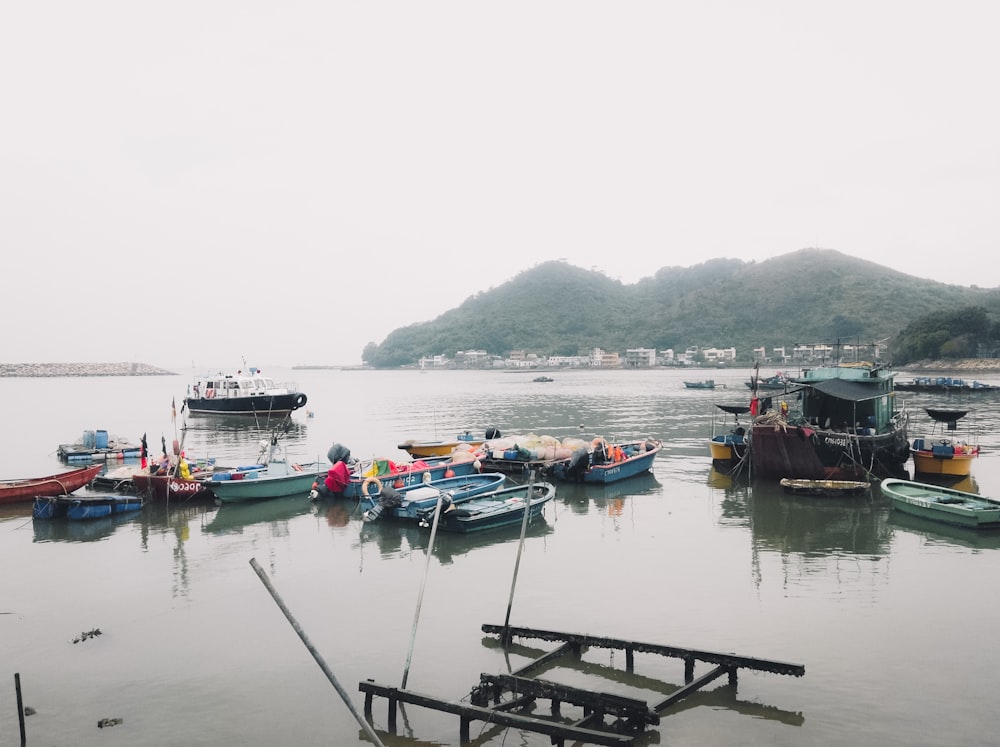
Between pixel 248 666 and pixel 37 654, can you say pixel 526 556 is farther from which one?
pixel 37 654

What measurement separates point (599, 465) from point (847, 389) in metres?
9.81

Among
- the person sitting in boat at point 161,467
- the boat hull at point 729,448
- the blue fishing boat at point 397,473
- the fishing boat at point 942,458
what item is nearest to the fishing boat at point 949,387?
the fishing boat at point 942,458

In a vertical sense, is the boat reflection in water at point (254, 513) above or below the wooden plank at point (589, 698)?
below

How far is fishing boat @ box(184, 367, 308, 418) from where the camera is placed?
5841cm

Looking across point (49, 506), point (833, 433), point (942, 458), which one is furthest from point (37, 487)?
point (942, 458)

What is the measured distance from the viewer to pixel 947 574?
14.4m

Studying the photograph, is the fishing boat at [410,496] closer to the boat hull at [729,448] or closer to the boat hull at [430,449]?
the boat hull at [430,449]

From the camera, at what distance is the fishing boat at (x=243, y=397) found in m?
58.4

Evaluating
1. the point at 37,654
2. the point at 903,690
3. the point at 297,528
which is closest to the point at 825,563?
the point at 903,690

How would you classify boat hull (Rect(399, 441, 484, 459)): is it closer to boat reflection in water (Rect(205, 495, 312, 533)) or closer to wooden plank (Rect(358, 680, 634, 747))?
boat reflection in water (Rect(205, 495, 312, 533))

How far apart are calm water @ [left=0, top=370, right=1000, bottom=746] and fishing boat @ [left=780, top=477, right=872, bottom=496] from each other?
1.41 feet

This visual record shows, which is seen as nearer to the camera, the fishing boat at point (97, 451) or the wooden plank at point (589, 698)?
the wooden plank at point (589, 698)

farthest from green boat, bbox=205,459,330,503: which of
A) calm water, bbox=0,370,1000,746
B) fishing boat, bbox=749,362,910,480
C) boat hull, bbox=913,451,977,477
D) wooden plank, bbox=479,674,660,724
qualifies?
boat hull, bbox=913,451,977,477

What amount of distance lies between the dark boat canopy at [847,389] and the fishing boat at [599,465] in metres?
6.96
